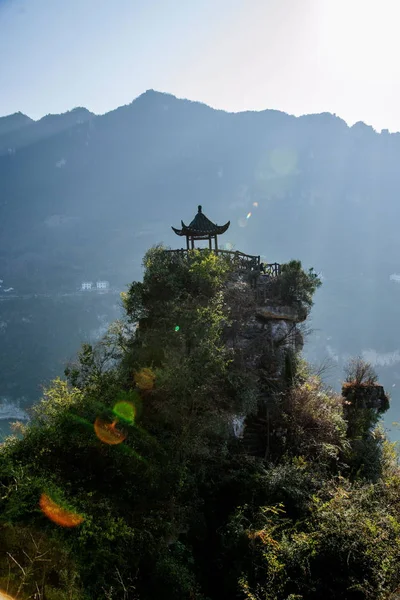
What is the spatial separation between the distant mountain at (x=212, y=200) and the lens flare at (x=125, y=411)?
353ft

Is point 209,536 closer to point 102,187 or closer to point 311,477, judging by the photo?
point 311,477

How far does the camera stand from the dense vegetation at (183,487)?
5477 mm

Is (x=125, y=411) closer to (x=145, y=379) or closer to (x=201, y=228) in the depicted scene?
(x=145, y=379)

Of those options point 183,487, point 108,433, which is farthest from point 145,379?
point 183,487

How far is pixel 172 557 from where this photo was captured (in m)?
6.47

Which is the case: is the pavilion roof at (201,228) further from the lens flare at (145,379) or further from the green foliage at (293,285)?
the lens flare at (145,379)

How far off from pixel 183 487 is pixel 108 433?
222 cm

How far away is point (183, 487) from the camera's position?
806 cm

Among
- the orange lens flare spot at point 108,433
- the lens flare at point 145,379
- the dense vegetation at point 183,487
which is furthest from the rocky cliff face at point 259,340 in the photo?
the orange lens flare spot at point 108,433

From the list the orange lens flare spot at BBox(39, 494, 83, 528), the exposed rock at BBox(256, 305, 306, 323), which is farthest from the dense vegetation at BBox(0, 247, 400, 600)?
the exposed rock at BBox(256, 305, 306, 323)

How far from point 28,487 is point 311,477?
6982mm

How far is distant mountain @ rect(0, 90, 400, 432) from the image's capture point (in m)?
130

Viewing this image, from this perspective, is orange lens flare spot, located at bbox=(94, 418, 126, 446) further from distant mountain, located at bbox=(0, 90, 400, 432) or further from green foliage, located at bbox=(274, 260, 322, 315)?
distant mountain, located at bbox=(0, 90, 400, 432)

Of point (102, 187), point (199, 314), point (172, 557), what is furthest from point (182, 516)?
point (102, 187)
